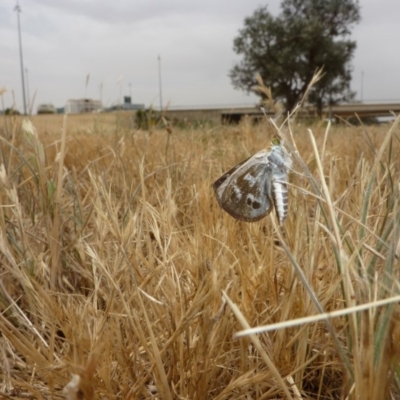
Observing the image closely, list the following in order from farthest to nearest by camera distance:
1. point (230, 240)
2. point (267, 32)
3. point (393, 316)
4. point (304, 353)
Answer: point (267, 32), point (230, 240), point (304, 353), point (393, 316)

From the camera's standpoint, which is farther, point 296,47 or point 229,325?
point 296,47

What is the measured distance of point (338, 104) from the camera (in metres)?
27.5

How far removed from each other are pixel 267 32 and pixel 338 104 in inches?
230

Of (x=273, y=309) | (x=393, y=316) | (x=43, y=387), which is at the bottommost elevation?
(x=43, y=387)

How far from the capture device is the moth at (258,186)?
33.1 inches

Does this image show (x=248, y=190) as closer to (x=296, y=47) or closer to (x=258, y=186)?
(x=258, y=186)

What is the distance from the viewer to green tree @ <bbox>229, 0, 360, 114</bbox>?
2600 cm

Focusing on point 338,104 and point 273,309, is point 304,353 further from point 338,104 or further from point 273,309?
point 338,104

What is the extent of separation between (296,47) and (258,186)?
88.9 feet


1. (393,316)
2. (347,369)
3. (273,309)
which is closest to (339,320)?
(273,309)

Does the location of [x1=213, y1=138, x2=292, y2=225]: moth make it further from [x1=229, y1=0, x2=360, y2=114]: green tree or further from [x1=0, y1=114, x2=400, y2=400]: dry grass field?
[x1=229, y1=0, x2=360, y2=114]: green tree

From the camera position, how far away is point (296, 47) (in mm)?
26094

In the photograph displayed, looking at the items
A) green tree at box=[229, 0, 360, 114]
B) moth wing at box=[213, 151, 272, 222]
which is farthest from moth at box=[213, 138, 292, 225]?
green tree at box=[229, 0, 360, 114]

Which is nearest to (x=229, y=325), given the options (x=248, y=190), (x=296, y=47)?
(x=248, y=190)
